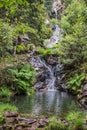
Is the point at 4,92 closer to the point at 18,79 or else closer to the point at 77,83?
the point at 18,79

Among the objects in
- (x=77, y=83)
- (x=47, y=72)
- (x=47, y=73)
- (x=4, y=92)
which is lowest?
(x=4, y=92)

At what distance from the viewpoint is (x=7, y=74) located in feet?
73.0

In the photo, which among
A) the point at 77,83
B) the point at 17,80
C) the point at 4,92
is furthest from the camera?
the point at 77,83

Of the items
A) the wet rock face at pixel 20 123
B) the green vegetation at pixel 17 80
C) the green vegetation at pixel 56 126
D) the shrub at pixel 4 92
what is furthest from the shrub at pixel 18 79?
the green vegetation at pixel 56 126

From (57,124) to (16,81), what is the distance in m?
12.6

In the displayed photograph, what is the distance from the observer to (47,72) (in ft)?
97.5

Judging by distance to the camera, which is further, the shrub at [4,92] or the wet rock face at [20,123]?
the shrub at [4,92]

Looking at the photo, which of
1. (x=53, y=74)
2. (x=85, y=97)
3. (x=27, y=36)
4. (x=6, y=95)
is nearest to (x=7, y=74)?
(x=6, y=95)

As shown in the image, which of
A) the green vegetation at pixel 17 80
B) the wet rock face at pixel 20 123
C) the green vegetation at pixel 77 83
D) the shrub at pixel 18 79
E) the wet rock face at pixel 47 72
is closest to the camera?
the wet rock face at pixel 20 123

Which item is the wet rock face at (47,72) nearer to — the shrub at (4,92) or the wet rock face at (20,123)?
the shrub at (4,92)

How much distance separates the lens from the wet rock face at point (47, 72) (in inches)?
1090

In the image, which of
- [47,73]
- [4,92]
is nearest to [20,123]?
[4,92]

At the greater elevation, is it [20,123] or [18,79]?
[18,79]

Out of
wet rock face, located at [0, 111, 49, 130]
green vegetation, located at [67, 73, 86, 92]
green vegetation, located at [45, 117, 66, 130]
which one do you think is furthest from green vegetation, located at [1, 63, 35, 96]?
green vegetation, located at [45, 117, 66, 130]
